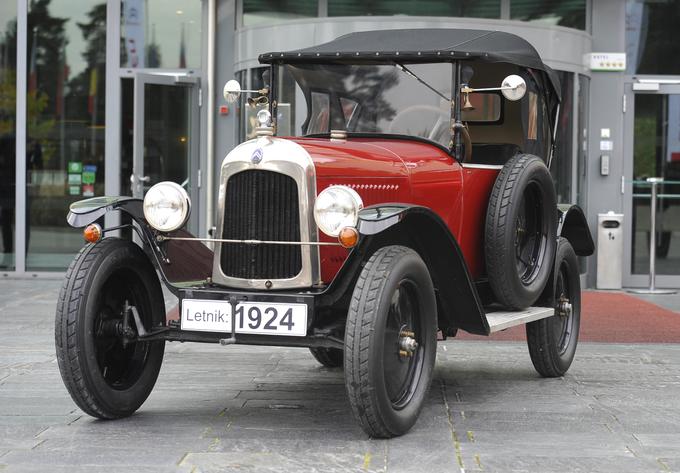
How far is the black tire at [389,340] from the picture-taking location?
15.7 feet

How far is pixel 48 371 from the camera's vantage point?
6.96 m

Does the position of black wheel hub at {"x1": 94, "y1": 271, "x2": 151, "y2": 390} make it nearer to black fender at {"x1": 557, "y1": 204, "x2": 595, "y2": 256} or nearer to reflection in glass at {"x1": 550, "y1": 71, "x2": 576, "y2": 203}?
black fender at {"x1": 557, "y1": 204, "x2": 595, "y2": 256}

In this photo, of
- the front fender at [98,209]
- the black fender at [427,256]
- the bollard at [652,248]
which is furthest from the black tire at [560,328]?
the bollard at [652,248]

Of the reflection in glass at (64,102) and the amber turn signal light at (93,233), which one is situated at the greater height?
the reflection in glass at (64,102)

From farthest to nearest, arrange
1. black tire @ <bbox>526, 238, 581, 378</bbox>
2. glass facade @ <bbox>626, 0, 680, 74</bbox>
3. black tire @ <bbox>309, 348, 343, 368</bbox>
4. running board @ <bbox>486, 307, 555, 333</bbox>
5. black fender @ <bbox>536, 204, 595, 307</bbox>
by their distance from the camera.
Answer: glass facade @ <bbox>626, 0, 680, 74</bbox> < black fender @ <bbox>536, 204, 595, 307</bbox> < black tire @ <bbox>309, 348, 343, 368</bbox> < black tire @ <bbox>526, 238, 581, 378</bbox> < running board @ <bbox>486, 307, 555, 333</bbox>

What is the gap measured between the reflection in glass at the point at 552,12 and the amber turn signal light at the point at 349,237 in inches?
330

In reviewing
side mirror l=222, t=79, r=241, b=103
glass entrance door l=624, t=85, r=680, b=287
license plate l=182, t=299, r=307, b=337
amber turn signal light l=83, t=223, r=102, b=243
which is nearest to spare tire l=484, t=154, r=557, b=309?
license plate l=182, t=299, r=307, b=337

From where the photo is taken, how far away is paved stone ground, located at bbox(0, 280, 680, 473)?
15.1ft

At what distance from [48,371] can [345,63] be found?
2671 mm

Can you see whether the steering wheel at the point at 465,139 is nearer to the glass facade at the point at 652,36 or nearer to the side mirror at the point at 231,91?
the side mirror at the point at 231,91

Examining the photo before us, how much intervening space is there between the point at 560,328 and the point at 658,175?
6.38 meters

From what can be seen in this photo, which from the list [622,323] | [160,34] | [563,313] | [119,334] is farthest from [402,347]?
[160,34]

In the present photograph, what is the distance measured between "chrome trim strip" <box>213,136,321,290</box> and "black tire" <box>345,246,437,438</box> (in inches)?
16.7

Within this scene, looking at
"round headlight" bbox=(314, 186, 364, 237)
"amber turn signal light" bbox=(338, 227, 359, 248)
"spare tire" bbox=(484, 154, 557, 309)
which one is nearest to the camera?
"amber turn signal light" bbox=(338, 227, 359, 248)
